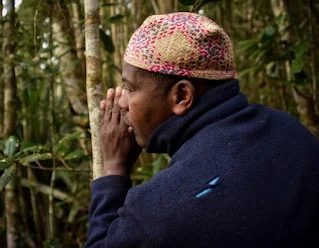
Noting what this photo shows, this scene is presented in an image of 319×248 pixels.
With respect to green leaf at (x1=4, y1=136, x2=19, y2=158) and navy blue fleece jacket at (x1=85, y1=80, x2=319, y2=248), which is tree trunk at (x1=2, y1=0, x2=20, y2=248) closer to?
green leaf at (x1=4, y1=136, x2=19, y2=158)

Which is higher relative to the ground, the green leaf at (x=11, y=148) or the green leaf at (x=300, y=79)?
the green leaf at (x=300, y=79)

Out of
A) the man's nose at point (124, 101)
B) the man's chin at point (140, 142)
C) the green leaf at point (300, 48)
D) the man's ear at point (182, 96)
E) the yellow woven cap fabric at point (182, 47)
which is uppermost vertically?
the yellow woven cap fabric at point (182, 47)

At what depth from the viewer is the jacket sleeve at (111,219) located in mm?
1266

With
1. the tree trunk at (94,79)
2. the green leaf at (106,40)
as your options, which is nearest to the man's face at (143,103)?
the tree trunk at (94,79)

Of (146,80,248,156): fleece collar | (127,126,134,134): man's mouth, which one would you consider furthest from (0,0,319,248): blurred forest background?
(146,80,248,156): fleece collar

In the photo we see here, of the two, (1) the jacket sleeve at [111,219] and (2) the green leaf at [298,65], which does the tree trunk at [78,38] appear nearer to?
(2) the green leaf at [298,65]

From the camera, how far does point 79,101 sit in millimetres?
2990

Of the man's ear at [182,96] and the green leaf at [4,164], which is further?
the green leaf at [4,164]

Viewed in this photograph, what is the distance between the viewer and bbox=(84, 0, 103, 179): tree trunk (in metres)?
1.77

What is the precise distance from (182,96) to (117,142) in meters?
0.38

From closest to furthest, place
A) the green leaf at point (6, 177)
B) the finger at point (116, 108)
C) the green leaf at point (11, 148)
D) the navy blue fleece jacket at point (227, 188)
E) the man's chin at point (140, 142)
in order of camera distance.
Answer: the navy blue fleece jacket at point (227, 188), the man's chin at point (140, 142), the finger at point (116, 108), the green leaf at point (6, 177), the green leaf at point (11, 148)

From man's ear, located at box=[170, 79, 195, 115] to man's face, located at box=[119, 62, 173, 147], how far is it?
29 mm

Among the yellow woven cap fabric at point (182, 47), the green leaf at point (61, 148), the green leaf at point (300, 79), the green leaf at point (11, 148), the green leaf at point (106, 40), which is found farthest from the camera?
the green leaf at point (300, 79)

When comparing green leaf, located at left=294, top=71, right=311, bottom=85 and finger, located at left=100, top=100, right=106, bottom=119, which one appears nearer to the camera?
finger, located at left=100, top=100, right=106, bottom=119
